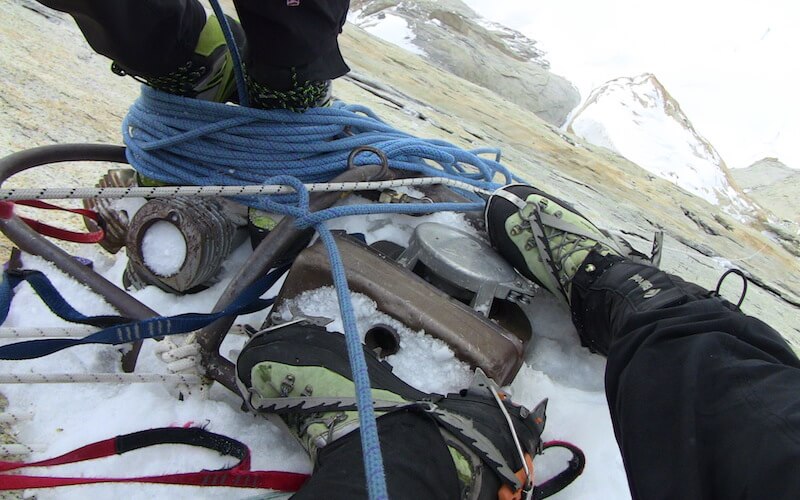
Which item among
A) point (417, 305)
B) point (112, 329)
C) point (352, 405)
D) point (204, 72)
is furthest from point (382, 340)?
point (204, 72)

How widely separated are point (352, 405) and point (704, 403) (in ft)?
1.44

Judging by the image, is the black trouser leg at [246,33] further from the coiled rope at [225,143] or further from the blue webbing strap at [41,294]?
the blue webbing strap at [41,294]

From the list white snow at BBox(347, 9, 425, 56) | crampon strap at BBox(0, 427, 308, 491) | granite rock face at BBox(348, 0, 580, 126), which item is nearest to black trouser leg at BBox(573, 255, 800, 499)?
crampon strap at BBox(0, 427, 308, 491)

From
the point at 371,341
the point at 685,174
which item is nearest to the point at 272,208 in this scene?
the point at 371,341

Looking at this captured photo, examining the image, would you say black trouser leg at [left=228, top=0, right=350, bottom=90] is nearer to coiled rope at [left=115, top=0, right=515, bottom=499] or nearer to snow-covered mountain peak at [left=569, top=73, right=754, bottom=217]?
coiled rope at [left=115, top=0, right=515, bottom=499]

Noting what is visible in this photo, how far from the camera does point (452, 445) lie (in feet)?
2.21

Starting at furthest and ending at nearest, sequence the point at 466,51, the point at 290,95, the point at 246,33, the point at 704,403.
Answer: the point at 466,51 < the point at 290,95 < the point at 246,33 < the point at 704,403

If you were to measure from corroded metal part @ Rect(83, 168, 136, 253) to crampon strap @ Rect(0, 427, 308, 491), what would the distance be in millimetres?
485

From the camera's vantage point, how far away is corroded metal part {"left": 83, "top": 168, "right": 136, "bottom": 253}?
1.05 metres

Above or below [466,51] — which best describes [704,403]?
below

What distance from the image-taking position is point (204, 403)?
85 centimetres

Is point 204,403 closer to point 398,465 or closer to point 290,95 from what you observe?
point 398,465

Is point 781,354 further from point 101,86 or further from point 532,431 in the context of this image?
point 101,86

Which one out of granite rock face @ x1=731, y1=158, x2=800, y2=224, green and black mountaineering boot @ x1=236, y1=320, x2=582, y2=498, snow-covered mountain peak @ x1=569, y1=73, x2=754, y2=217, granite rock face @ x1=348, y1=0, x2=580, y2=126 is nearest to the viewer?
green and black mountaineering boot @ x1=236, y1=320, x2=582, y2=498
